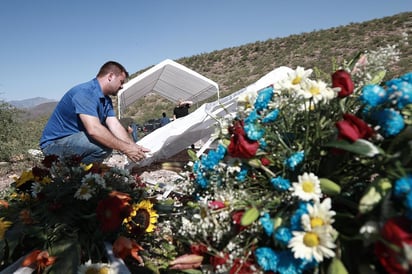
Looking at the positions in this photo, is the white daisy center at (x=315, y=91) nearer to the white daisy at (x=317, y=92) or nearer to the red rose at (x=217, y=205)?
the white daisy at (x=317, y=92)

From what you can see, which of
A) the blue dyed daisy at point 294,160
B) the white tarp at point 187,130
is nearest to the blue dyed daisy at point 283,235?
the blue dyed daisy at point 294,160

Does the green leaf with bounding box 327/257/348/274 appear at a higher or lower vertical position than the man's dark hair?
lower

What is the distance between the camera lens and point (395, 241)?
2.49 feet

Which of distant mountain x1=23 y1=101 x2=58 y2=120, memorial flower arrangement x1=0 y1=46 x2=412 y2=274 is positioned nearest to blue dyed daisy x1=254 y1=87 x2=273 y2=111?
memorial flower arrangement x1=0 y1=46 x2=412 y2=274

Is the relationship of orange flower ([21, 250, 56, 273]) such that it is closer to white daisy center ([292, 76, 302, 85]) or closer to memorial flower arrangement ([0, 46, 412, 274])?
memorial flower arrangement ([0, 46, 412, 274])

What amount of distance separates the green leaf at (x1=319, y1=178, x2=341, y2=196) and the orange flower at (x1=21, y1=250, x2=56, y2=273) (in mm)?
1153

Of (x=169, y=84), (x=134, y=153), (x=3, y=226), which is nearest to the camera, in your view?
(x=3, y=226)

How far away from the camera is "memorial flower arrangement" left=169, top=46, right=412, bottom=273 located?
89 centimetres

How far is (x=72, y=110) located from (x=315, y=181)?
9.16 ft

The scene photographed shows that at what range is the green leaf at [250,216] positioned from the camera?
1.01m

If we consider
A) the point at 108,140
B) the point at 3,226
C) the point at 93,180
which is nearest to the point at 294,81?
the point at 93,180

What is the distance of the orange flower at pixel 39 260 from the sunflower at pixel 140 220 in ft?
1.47

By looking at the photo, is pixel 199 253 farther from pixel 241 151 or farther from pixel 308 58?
pixel 308 58

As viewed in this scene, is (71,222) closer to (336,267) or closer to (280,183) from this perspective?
(280,183)
